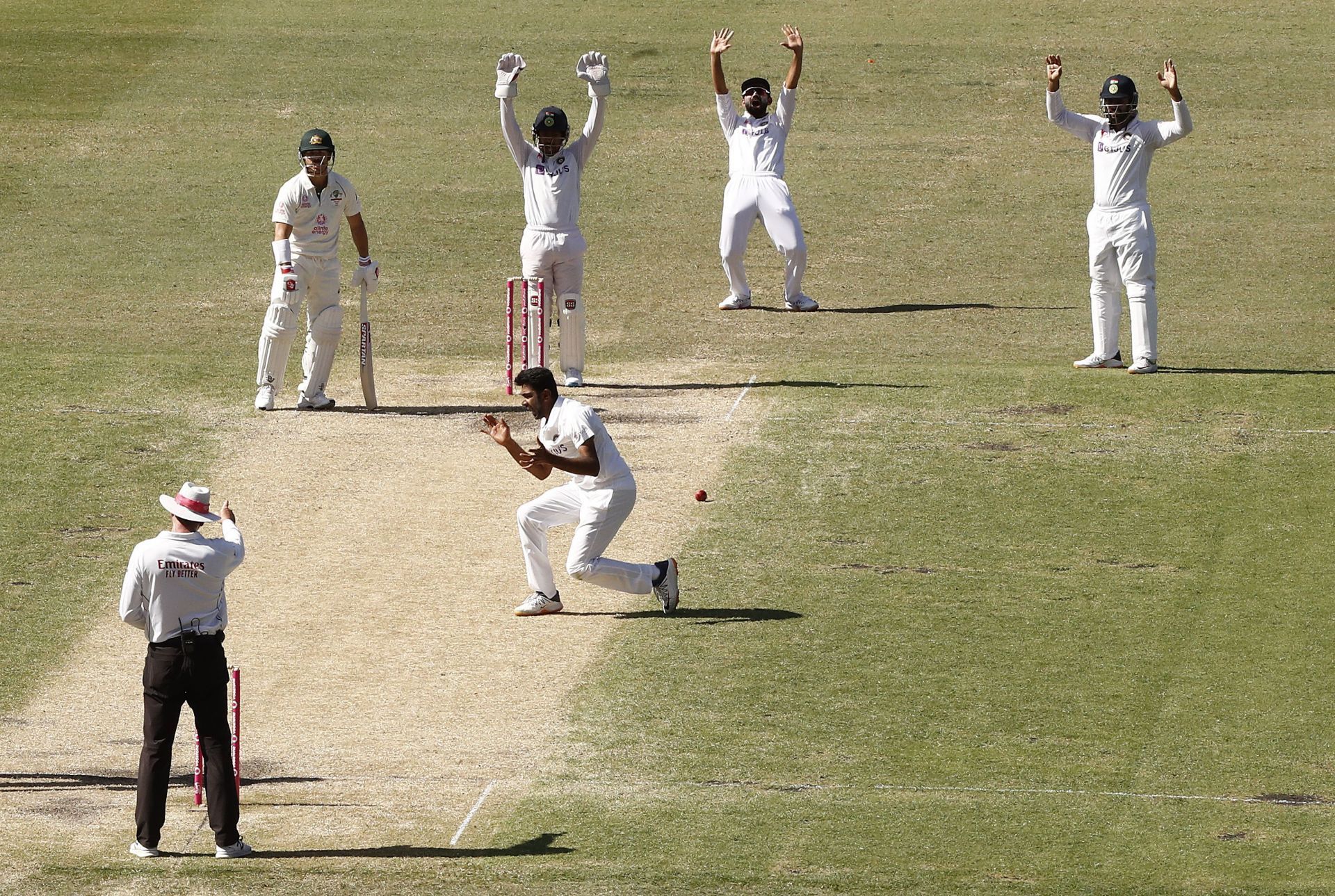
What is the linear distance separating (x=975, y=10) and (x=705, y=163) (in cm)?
Result: 681

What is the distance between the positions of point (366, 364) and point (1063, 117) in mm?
6630

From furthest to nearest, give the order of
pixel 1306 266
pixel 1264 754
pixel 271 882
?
pixel 1306 266
pixel 1264 754
pixel 271 882

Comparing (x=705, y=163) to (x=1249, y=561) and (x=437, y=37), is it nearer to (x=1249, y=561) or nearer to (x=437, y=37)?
(x=437, y=37)

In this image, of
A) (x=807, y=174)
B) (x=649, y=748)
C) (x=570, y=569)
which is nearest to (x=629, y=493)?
(x=570, y=569)

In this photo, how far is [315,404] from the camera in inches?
743

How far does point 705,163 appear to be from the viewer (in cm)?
2880

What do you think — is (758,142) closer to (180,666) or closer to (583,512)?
(583,512)

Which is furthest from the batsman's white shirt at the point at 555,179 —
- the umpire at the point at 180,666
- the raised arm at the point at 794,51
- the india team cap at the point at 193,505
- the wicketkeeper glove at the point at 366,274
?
the umpire at the point at 180,666

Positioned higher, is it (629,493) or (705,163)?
(705,163)

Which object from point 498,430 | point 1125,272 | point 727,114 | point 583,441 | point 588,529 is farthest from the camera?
point 727,114

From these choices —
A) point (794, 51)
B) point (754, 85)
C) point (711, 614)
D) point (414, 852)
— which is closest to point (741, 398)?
point (794, 51)

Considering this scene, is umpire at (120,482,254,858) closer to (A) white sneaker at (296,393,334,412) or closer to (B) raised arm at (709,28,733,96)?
(A) white sneaker at (296,393,334,412)

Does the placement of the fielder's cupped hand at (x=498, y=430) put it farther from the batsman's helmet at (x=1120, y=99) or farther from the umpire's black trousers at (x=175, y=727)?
the batsman's helmet at (x=1120, y=99)

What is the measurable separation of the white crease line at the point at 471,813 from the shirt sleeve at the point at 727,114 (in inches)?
442
